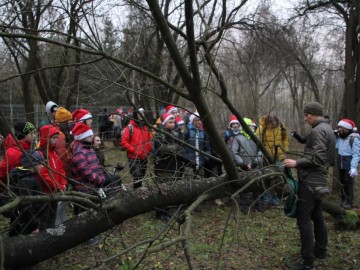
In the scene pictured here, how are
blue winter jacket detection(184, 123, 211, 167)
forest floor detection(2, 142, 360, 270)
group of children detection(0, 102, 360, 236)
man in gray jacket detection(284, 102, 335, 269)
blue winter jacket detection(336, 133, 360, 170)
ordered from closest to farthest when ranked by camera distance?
group of children detection(0, 102, 360, 236), man in gray jacket detection(284, 102, 335, 269), forest floor detection(2, 142, 360, 270), blue winter jacket detection(184, 123, 211, 167), blue winter jacket detection(336, 133, 360, 170)

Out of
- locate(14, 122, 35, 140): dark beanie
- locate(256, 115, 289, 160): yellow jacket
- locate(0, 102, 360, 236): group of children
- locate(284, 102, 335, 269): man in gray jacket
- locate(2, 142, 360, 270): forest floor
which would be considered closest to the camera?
locate(0, 102, 360, 236): group of children

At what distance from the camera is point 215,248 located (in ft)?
15.8

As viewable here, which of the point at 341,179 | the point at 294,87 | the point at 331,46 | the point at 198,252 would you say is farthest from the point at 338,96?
the point at 198,252

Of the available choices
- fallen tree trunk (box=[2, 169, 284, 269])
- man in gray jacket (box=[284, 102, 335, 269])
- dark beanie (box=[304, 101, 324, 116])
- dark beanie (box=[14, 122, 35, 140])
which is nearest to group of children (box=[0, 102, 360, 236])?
dark beanie (box=[14, 122, 35, 140])

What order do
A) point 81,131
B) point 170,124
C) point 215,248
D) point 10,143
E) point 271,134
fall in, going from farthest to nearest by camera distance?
point 271,134 < point 170,124 < point 215,248 < point 81,131 < point 10,143

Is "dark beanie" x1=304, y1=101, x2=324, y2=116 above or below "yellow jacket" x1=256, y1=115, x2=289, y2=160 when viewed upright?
above

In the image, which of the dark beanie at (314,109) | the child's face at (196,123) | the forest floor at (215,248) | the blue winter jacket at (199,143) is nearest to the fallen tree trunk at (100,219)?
the forest floor at (215,248)

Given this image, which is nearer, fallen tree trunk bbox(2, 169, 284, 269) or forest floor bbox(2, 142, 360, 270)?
fallen tree trunk bbox(2, 169, 284, 269)

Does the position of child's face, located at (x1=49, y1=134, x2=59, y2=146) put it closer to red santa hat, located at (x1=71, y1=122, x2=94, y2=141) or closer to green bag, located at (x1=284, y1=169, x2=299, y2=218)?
red santa hat, located at (x1=71, y1=122, x2=94, y2=141)

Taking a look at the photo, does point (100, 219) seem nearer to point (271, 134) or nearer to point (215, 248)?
point (215, 248)

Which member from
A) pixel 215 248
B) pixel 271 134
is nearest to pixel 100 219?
pixel 215 248

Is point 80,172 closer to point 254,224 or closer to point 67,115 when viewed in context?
point 67,115

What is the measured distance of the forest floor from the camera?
4.31 metres

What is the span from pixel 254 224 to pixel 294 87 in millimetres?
16447
